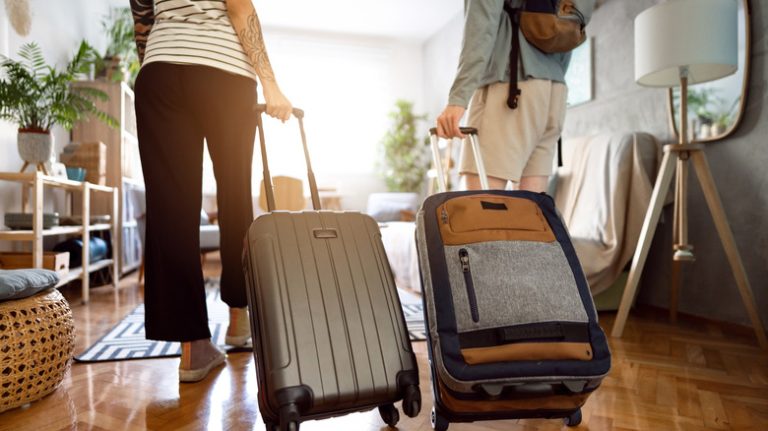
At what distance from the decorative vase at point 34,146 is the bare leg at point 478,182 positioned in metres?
2.14

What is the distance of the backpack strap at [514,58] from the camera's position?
4.45ft

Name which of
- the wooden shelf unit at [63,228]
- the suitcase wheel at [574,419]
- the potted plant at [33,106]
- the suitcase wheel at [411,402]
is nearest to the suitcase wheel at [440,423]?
the suitcase wheel at [411,402]

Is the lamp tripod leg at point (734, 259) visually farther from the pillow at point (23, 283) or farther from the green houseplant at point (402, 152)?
the green houseplant at point (402, 152)

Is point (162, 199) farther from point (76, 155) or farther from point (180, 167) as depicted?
point (76, 155)

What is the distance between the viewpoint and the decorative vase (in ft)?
7.85

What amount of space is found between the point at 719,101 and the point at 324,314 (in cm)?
217

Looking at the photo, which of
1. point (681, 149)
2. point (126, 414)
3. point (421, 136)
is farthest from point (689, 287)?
point (421, 136)

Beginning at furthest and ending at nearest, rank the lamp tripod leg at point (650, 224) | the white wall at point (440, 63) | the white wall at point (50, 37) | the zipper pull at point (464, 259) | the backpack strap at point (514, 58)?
1. the white wall at point (440, 63)
2. the white wall at point (50, 37)
3. the lamp tripod leg at point (650, 224)
4. the backpack strap at point (514, 58)
5. the zipper pull at point (464, 259)

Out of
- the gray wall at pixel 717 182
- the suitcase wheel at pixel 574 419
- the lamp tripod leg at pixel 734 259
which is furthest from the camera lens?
the gray wall at pixel 717 182

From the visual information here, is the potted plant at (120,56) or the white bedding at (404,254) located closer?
the white bedding at (404,254)

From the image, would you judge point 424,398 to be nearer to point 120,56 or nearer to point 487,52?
point 487,52

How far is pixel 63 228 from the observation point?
2.57 metres

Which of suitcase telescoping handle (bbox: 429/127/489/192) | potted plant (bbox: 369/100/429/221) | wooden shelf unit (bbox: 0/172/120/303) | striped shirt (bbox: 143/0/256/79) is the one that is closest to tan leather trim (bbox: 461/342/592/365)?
suitcase telescoping handle (bbox: 429/127/489/192)

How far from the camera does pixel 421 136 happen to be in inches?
254
